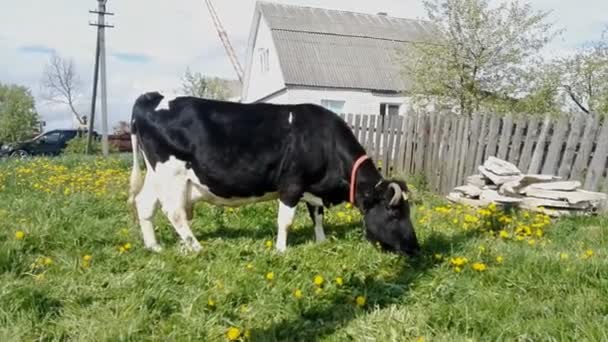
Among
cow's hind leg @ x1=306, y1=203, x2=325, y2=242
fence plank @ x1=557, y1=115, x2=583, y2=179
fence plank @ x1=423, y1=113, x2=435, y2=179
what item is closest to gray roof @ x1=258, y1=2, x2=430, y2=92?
fence plank @ x1=423, y1=113, x2=435, y2=179

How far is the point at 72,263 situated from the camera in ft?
13.4

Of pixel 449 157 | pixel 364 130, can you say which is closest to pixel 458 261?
pixel 449 157

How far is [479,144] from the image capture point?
342 inches

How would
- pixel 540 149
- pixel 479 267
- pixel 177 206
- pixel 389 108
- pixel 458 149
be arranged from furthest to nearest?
pixel 389 108 → pixel 458 149 → pixel 540 149 → pixel 177 206 → pixel 479 267

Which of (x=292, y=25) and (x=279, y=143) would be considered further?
(x=292, y=25)

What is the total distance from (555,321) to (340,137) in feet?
8.91

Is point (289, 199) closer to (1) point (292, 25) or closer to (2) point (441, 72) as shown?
(2) point (441, 72)

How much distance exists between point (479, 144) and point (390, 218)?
14.4 ft

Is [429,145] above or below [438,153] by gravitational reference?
above

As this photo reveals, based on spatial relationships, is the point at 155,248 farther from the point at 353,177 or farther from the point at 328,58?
the point at 328,58

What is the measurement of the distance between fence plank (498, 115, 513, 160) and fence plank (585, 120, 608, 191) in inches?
50.9

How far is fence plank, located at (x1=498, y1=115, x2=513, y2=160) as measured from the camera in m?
8.21

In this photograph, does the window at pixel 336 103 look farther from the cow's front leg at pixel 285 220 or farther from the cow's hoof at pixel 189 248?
the cow's hoof at pixel 189 248

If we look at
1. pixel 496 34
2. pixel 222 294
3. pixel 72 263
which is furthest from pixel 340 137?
pixel 496 34
